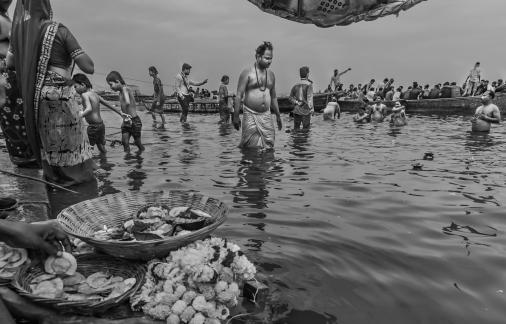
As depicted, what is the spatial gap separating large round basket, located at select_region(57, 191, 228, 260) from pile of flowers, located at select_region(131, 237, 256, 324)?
0.10m

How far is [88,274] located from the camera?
8.93 feet

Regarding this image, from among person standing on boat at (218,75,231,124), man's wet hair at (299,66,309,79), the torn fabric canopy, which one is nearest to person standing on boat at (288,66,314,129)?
man's wet hair at (299,66,309,79)

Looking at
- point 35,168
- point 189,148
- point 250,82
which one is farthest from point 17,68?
point 189,148

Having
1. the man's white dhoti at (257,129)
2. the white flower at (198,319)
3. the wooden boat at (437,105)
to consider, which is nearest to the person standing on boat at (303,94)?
the man's white dhoti at (257,129)

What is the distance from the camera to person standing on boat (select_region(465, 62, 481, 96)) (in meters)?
24.8

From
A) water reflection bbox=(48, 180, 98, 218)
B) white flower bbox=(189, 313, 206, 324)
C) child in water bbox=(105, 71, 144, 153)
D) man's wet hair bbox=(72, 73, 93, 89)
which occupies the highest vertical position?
man's wet hair bbox=(72, 73, 93, 89)

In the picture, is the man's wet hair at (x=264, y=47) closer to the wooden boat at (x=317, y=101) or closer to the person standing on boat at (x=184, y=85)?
the person standing on boat at (x=184, y=85)

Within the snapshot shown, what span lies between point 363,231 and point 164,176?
3.62m

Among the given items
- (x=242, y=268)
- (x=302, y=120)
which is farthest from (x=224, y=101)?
(x=242, y=268)

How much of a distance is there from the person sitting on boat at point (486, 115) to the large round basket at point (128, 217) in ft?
40.0

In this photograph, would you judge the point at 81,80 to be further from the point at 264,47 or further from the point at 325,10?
the point at 325,10

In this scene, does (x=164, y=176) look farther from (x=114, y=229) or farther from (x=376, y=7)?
(x=376, y=7)

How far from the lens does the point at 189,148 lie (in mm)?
9938

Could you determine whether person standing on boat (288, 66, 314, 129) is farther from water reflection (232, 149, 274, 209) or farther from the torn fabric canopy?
the torn fabric canopy
